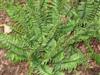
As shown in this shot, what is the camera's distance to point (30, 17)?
3941 mm

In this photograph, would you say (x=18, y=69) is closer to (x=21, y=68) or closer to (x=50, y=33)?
(x=21, y=68)

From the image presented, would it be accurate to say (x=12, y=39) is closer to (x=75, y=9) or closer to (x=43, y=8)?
(x=43, y=8)

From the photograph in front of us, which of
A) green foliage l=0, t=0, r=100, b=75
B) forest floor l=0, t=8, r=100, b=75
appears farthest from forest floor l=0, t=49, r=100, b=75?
green foliage l=0, t=0, r=100, b=75

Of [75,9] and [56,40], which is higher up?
[75,9]

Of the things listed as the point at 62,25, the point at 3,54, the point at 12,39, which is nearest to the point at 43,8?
the point at 62,25

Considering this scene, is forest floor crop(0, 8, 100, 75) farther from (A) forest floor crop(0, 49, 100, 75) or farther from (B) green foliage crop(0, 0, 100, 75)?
(B) green foliage crop(0, 0, 100, 75)

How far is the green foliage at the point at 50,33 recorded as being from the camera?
377 cm

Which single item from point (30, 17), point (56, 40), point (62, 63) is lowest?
point (62, 63)

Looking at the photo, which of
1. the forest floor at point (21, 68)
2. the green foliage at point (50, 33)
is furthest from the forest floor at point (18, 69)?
the green foliage at point (50, 33)

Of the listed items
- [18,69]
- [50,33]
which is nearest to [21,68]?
[18,69]

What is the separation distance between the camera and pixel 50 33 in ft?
12.6

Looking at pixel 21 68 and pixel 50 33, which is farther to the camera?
pixel 21 68

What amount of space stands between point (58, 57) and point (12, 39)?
2.27ft

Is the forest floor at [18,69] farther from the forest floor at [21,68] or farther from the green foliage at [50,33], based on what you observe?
the green foliage at [50,33]
